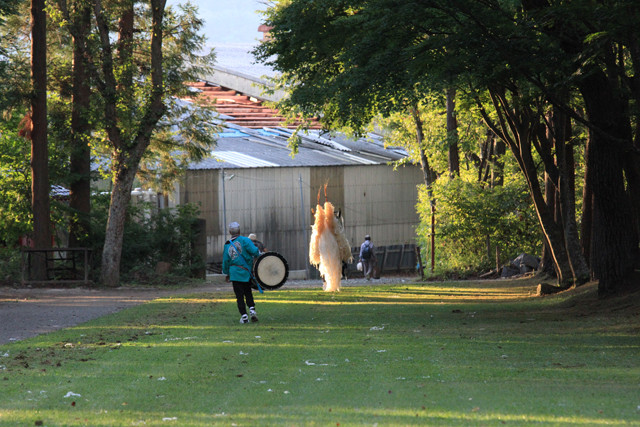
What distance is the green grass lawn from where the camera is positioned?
24.7 ft

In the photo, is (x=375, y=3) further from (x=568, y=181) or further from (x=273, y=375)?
(x=568, y=181)

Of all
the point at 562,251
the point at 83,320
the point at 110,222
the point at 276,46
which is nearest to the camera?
the point at 83,320

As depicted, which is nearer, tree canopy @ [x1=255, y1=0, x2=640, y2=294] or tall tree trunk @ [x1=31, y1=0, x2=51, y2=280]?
tree canopy @ [x1=255, y1=0, x2=640, y2=294]

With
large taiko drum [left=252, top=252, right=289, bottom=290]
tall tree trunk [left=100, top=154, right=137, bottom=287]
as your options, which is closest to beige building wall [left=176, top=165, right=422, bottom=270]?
tall tree trunk [left=100, top=154, right=137, bottom=287]

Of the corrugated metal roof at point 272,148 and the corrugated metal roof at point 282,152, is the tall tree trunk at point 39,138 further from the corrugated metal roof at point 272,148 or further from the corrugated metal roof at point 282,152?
the corrugated metal roof at point 282,152

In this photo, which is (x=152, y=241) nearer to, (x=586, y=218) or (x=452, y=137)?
(x=452, y=137)

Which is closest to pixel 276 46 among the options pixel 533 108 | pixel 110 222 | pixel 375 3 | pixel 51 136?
pixel 375 3

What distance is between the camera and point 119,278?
1190 inches

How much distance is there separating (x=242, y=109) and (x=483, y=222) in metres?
32.1

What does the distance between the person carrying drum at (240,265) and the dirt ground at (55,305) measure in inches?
123

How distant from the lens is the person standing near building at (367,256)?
3697 centimetres

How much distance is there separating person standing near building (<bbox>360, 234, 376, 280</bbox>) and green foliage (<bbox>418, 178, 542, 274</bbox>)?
2.66 metres

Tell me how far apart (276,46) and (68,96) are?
13961 mm

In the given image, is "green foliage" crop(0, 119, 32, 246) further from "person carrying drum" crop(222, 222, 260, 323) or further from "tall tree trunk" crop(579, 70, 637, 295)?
"tall tree trunk" crop(579, 70, 637, 295)
